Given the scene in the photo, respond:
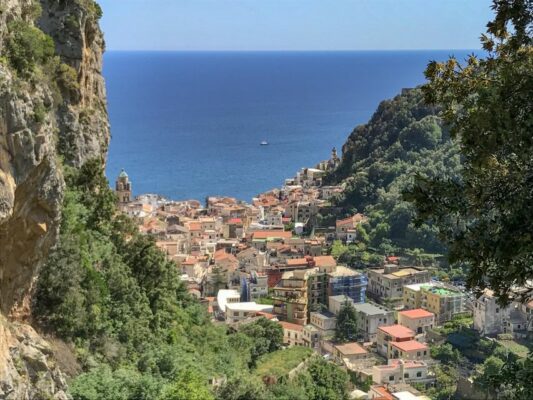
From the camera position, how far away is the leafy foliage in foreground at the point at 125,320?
1195 centimetres

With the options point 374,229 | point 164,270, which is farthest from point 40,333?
point 374,229

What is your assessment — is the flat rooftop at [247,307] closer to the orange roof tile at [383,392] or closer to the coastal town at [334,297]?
the coastal town at [334,297]

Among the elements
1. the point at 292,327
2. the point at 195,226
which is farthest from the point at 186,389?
the point at 195,226

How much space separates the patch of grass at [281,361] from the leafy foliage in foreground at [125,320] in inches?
28.1

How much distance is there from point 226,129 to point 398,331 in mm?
83736

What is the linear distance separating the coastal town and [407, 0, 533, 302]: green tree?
19511mm

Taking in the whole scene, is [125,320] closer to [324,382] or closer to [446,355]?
[324,382]

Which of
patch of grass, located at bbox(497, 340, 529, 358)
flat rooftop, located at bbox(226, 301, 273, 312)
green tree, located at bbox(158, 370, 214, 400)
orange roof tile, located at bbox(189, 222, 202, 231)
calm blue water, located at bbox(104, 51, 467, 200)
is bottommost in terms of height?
patch of grass, located at bbox(497, 340, 529, 358)

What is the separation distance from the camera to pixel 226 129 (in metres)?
112

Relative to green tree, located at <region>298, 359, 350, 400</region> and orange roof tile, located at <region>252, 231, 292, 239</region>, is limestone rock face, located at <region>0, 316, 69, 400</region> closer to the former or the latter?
green tree, located at <region>298, 359, 350, 400</region>

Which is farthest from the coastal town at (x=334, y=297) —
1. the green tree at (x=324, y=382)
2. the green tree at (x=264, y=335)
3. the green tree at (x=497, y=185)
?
the green tree at (x=497, y=185)

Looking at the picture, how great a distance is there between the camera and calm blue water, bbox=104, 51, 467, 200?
77.0 m

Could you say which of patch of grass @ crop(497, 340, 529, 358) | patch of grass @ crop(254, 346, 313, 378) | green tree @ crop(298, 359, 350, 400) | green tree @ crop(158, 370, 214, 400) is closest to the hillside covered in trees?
patch of grass @ crop(497, 340, 529, 358)

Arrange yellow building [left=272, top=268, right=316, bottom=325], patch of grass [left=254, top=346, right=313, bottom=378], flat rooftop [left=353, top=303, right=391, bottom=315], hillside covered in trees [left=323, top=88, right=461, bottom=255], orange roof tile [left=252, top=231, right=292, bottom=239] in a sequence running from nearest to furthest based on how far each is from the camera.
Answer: patch of grass [left=254, top=346, right=313, bottom=378] → flat rooftop [left=353, top=303, right=391, bottom=315] → yellow building [left=272, top=268, right=316, bottom=325] → orange roof tile [left=252, top=231, right=292, bottom=239] → hillside covered in trees [left=323, top=88, right=461, bottom=255]
